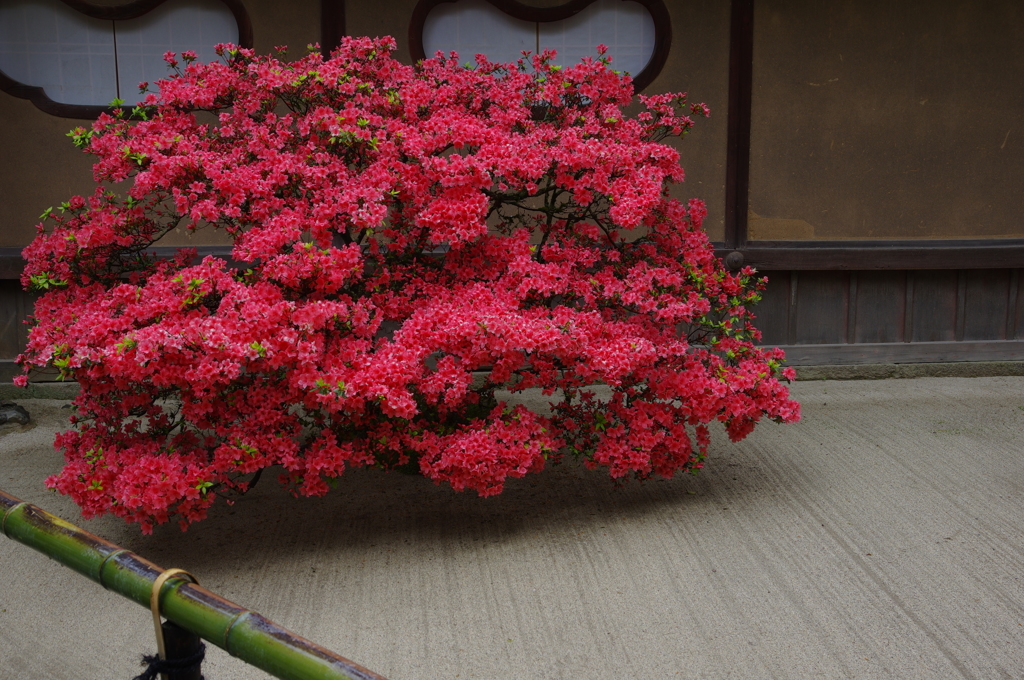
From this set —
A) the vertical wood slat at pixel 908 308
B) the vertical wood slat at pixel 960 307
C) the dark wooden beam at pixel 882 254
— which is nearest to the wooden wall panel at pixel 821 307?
the dark wooden beam at pixel 882 254

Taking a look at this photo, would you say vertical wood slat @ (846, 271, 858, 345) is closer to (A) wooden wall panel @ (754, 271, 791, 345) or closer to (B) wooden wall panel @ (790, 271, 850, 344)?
(B) wooden wall panel @ (790, 271, 850, 344)

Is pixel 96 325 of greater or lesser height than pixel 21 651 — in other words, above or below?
above

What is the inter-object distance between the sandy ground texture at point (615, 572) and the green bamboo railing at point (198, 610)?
104 centimetres

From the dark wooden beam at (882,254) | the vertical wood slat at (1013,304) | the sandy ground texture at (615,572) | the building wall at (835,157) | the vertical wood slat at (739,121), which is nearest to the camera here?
the sandy ground texture at (615,572)

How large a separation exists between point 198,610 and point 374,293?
1.94 m

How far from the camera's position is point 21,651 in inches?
97.4

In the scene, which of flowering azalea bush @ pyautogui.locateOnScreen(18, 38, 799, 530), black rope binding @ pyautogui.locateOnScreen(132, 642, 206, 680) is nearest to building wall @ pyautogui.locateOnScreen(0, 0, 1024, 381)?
flowering azalea bush @ pyautogui.locateOnScreen(18, 38, 799, 530)

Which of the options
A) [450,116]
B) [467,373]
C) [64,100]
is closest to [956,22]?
[450,116]

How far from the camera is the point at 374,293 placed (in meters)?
3.11

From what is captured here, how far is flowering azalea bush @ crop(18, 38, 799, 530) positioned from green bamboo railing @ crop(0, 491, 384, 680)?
1.09 metres

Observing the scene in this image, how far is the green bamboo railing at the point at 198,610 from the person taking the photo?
118 cm

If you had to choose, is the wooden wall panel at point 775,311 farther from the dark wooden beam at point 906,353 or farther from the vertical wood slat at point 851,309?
the vertical wood slat at point 851,309

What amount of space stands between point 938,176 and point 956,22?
33.9 inches

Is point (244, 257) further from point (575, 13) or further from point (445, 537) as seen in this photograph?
point (575, 13)
